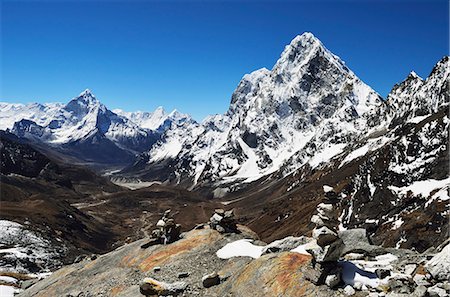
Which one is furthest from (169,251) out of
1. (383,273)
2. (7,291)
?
(383,273)

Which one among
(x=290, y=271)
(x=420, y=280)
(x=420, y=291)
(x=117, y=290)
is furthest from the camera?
(x=117, y=290)

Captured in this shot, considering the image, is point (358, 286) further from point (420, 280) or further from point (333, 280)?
point (420, 280)

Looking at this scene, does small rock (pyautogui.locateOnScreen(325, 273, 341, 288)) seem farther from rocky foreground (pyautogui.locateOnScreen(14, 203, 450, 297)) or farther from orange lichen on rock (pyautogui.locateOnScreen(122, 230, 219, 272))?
orange lichen on rock (pyautogui.locateOnScreen(122, 230, 219, 272))

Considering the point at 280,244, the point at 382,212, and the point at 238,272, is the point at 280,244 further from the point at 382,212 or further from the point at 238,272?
the point at 382,212

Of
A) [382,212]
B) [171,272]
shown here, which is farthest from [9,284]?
[382,212]

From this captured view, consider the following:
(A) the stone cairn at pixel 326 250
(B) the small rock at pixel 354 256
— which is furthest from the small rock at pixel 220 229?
(A) the stone cairn at pixel 326 250

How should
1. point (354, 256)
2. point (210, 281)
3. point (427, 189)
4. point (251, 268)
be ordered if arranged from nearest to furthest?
point (251, 268)
point (354, 256)
point (210, 281)
point (427, 189)
